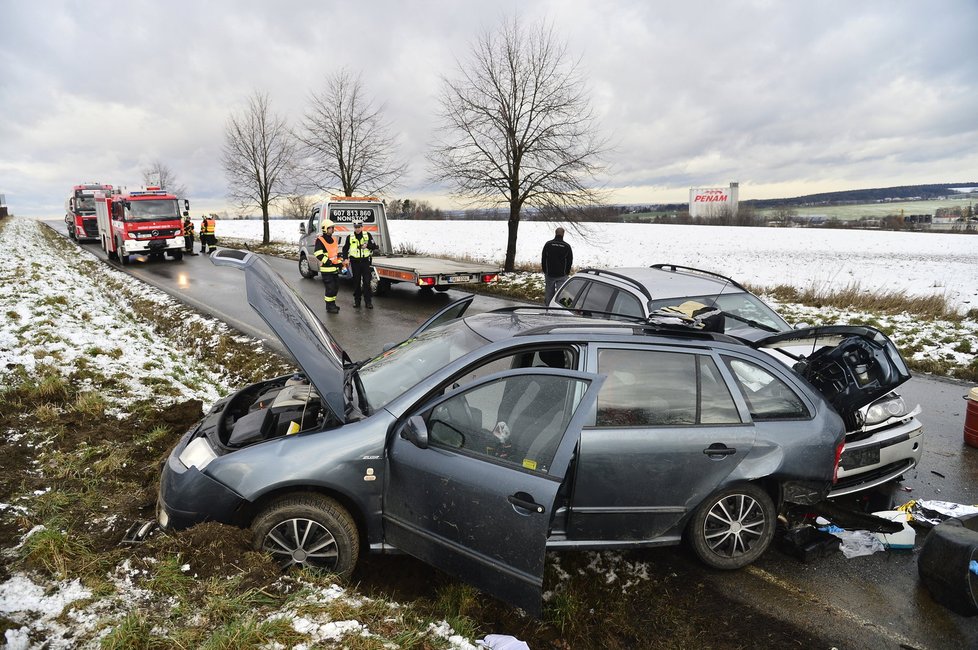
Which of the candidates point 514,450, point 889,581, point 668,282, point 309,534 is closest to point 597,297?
point 668,282

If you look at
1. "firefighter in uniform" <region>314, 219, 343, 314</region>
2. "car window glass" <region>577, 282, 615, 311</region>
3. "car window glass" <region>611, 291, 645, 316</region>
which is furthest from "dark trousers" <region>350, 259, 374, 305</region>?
"car window glass" <region>611, 291, 645, 316</region>

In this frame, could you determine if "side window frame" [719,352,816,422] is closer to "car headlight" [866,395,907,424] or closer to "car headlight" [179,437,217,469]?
"car headlight" [866,395,907,424]

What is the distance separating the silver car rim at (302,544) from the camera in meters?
3.20

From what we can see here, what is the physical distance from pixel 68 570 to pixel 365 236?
10.5 m

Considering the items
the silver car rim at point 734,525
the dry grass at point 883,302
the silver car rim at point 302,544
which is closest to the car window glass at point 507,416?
the silver car rim at point 302,544

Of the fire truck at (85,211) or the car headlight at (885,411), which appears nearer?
the car headlight at (885,411)

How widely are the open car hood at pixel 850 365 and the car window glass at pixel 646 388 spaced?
1447 mm

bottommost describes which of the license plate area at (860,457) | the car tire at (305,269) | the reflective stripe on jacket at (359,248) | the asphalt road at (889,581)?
the asphalt road at (889,581)

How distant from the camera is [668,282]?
675 cm

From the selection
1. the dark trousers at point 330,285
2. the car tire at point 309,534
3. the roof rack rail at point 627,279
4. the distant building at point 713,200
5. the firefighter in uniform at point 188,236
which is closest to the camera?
the car tire at point 309,534

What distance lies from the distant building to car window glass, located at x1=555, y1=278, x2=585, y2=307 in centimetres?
7204

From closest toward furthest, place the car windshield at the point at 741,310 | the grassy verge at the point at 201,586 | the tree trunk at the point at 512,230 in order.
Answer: the grassy verge at the point at 201,586 → the car windshield at the point at 741,310 → the tree trunk at the point at 512,230

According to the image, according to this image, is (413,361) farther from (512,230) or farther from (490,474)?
(512,230)

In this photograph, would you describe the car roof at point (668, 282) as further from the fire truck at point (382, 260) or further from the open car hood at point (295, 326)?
the fire truck at point (382, 260)
